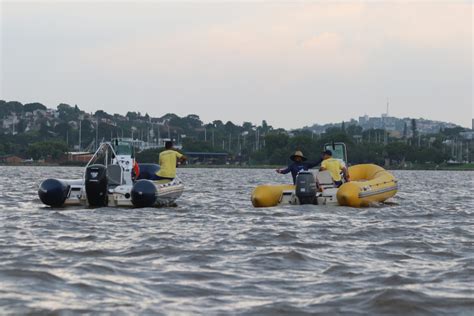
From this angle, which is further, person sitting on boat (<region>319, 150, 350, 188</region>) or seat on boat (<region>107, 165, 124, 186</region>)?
person sitting on boat (<region>319, 150, 350, 188</region>)

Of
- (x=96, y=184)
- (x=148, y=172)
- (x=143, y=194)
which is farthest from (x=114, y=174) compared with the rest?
(x=148, y=172)

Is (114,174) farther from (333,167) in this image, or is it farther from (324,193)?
(333,167)

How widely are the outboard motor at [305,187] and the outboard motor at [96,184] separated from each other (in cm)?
429

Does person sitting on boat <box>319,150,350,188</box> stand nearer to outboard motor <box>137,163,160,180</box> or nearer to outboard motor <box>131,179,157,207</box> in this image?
outboard motor <box>137,163,160,180</box>

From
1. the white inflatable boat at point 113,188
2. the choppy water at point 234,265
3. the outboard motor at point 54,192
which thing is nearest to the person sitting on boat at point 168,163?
the white inflatable boat at point 113,188

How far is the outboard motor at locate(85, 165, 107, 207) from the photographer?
1925 cm

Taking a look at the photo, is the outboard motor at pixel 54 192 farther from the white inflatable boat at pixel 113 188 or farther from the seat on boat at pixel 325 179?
the seat on boat at pixel 325 179

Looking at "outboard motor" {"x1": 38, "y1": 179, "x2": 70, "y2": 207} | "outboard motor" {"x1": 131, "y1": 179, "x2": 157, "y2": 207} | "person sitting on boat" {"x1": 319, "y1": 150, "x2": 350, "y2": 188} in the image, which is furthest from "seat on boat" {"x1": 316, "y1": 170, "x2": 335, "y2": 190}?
"outboard motor" {"x1": 38, "y1": 179, "x2": 70, "y2": 207}

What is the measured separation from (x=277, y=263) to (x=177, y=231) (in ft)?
13.0

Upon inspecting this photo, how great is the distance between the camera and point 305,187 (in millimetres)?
20078

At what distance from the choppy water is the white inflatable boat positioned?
1.25 m

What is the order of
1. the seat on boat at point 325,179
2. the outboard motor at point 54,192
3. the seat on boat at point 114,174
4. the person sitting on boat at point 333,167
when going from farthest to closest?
the person sitting on boat at point 333,167
the seat on boat at point 325,179
the seat on boat at point 114,174
the outboard motor at point 54,192

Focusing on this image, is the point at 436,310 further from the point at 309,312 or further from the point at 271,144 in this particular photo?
the point at 271,144

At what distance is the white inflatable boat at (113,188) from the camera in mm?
19375
